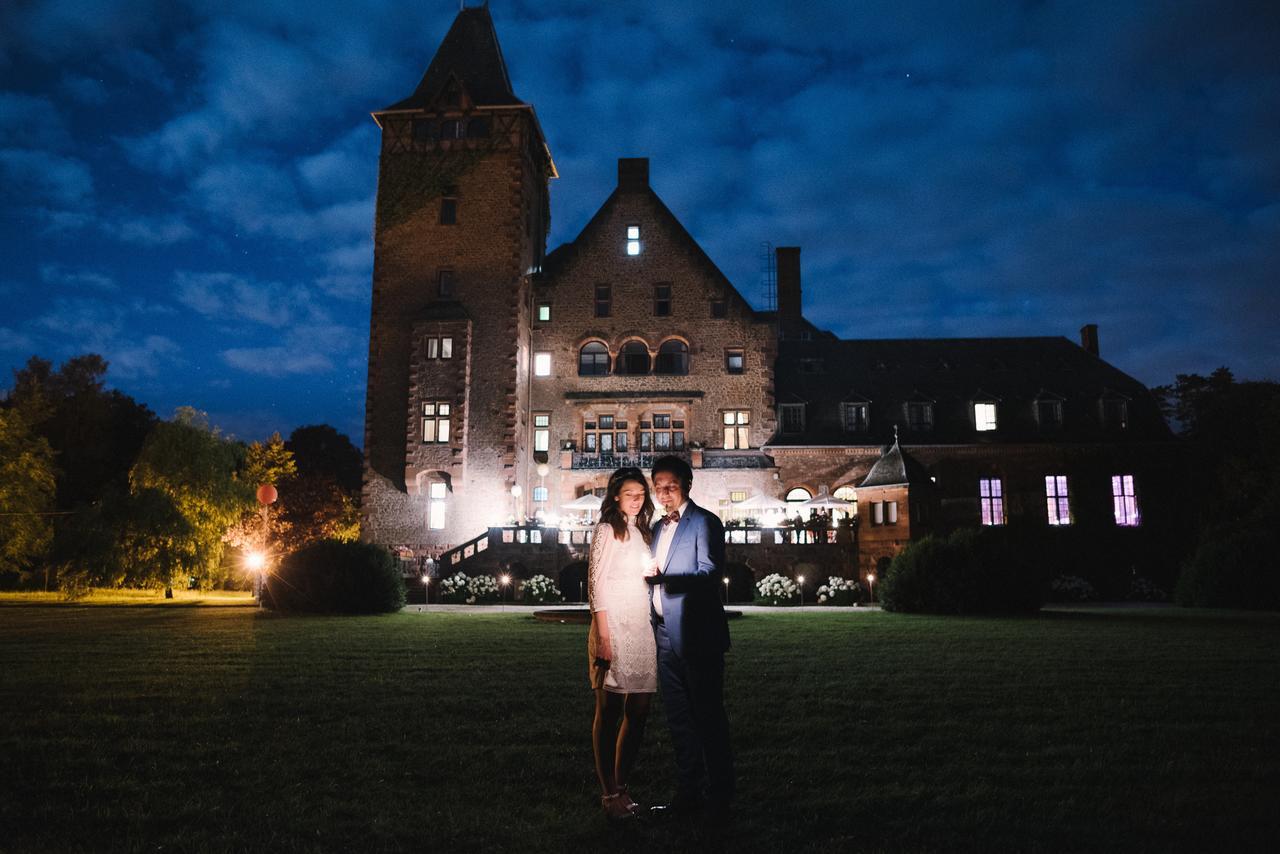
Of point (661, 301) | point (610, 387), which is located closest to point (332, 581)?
point (610, 387)

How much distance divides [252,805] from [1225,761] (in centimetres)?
682

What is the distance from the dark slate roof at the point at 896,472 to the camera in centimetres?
3091

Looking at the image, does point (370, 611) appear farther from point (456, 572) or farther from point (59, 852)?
point (59, 852)

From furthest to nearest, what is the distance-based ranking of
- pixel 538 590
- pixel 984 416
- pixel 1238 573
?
pixel 984 416
pixel 538 590
pixel 1238 573

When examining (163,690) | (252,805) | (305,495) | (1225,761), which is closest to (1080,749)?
(1225,761)

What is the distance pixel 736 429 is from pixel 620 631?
35063 mm

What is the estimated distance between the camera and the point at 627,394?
40.5 meters

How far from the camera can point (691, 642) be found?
18.4 feet

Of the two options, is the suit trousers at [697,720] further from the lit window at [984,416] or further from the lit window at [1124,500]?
the lit window at [1124,500]

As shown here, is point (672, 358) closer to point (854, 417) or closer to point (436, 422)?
point (854, 417)

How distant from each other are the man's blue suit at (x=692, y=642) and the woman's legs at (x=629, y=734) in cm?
Answer: 18

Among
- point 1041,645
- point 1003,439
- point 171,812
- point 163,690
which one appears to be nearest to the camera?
point 171,812

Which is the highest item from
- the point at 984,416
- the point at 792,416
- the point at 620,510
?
the point at 792,416

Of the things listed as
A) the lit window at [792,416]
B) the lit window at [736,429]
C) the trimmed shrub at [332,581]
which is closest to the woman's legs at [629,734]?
the trimmed shrub at [332,581]
